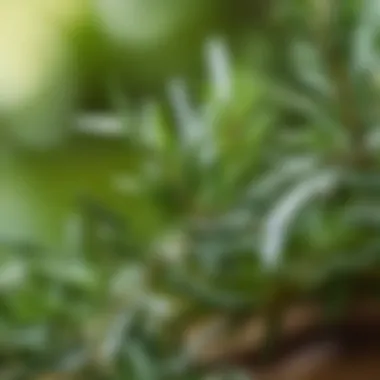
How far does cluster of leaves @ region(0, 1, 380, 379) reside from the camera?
0.39 meters

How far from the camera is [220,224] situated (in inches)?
16.1

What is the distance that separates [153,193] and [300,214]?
0.06 m

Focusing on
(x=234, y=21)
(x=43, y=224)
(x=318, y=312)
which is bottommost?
(x=318, y=312)

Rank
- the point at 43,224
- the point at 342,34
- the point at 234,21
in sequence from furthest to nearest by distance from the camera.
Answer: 1. the point at 234,21
2. the point at 43,224
3. the point at 342,34

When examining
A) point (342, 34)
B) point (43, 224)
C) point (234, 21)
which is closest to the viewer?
point (342, 34)

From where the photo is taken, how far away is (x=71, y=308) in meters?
0.43

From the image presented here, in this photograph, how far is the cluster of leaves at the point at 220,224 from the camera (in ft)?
1.29

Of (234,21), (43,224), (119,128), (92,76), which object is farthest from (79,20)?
(119,128)

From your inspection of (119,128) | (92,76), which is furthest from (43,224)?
(119,128)

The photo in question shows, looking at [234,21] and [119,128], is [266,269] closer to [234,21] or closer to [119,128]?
[119,128]

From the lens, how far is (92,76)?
1.09 m

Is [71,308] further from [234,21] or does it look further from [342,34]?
[234,21]

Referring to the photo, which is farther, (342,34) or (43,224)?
(43,224)

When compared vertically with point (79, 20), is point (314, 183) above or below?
below
